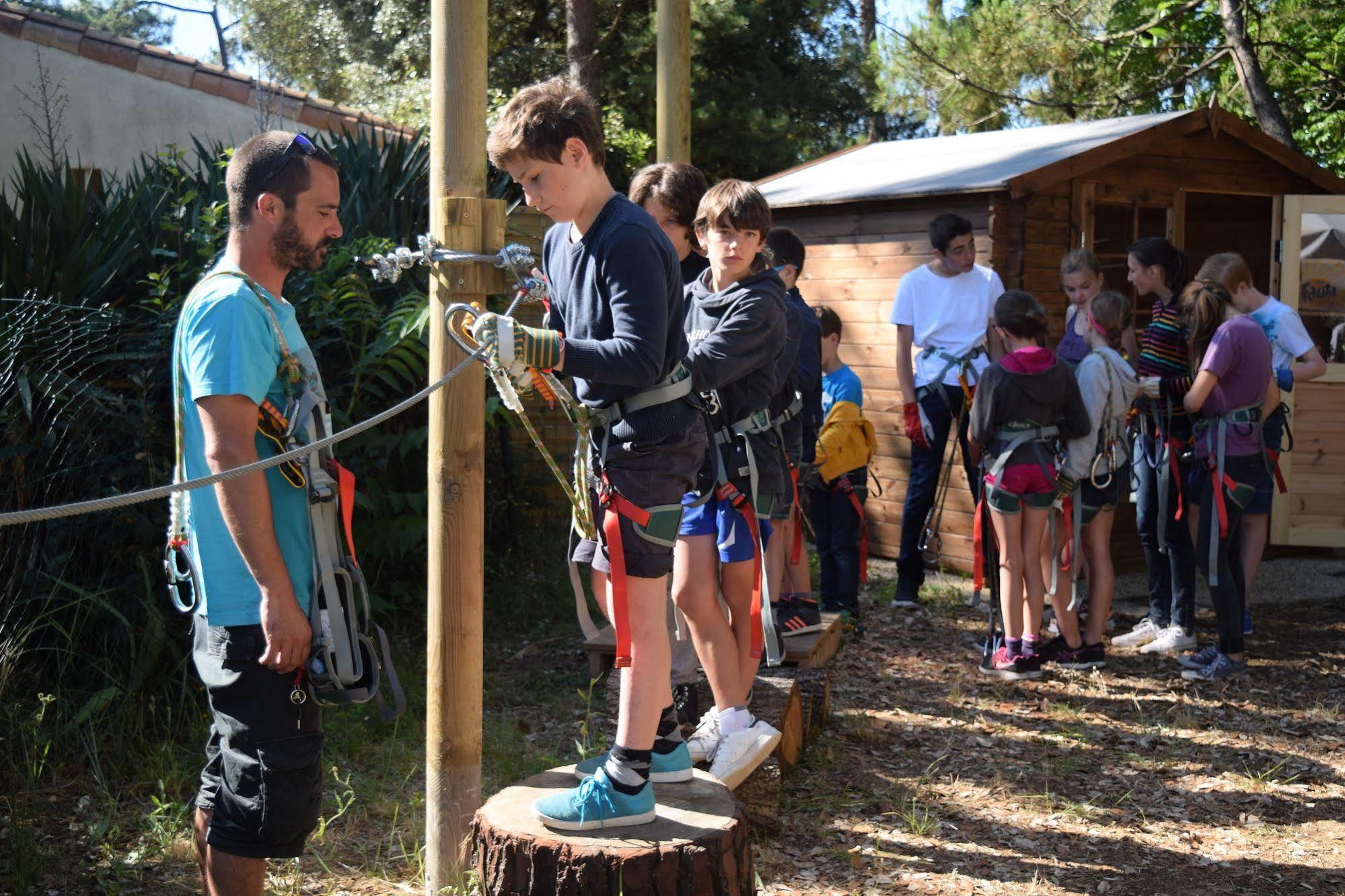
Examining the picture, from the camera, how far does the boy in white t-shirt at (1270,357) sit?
20.3 feet

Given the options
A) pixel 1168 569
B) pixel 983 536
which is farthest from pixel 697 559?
pixel 1168 569

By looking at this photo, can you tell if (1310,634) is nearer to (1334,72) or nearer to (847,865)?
(847,865)

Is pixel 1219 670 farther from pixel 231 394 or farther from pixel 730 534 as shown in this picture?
pixel 231 394

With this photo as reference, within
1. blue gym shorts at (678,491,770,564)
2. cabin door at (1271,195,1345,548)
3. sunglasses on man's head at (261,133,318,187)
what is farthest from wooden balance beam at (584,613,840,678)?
cabin door at (1271,195,1345,548)

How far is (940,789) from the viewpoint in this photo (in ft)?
15.4

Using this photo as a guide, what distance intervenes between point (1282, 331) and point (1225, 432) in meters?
0.93

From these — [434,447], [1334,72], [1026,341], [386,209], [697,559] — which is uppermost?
[1334,72]

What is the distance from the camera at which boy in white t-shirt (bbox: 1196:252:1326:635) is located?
6.18m

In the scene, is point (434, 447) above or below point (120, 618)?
above

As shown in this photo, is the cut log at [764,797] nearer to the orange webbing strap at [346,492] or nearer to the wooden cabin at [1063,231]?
the orange webbing strap at [346,492]

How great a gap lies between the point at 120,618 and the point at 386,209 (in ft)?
9.04

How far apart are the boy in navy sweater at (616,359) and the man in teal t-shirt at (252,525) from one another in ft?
1.46

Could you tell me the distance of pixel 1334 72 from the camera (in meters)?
11.9

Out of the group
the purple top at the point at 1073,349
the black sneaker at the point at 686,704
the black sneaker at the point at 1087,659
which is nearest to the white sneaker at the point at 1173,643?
the black sneaker at the point at 1087,659
